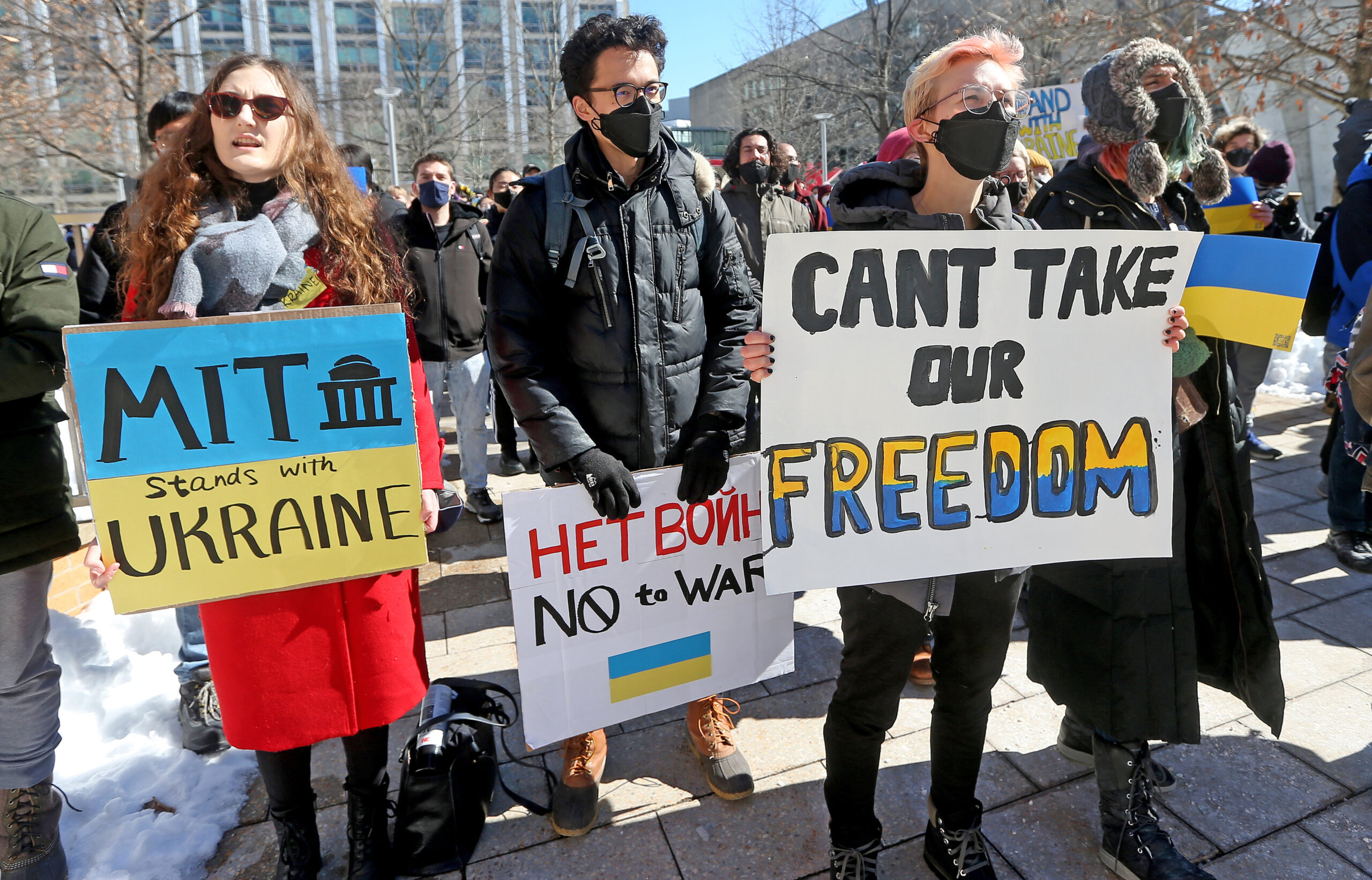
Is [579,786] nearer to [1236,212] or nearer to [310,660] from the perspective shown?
[310,660]

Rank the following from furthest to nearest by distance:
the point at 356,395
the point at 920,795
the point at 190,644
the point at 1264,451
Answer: the point at 1264,451 < the point at 190,644 < the point at 920,795 < the point at 356,395

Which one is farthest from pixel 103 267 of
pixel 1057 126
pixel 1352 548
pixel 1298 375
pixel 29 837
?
pixel 1298 375

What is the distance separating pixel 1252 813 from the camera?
2350 mm

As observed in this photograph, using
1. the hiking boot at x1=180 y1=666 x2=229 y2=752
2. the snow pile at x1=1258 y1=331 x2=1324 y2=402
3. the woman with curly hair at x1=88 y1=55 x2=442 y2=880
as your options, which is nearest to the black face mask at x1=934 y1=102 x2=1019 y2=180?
the woman with curly hair at x1=88 y1=55 x2=442 y2=880

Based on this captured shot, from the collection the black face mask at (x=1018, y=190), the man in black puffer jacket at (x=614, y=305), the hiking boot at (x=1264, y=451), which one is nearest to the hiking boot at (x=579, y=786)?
the man in black puffer jacket at (x=614, y=305)

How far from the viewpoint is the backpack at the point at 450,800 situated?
221cm

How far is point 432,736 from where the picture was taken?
2.34 metres

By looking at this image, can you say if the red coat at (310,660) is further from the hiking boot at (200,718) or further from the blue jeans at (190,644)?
the blue jeans at (190,644)

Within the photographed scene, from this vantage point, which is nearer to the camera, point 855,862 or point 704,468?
point 855,862

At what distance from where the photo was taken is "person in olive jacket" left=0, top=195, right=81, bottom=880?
2.02 meters

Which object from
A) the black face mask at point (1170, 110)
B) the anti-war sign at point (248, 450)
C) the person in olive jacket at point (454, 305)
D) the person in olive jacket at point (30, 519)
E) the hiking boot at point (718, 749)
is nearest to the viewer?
the anti-war sign at point (248, 450)

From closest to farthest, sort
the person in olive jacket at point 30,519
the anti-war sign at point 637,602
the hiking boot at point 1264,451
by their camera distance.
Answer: the person in olive jacket at point 30,519
the anti-war sign at point 637,602
the hiking boot at point 1264,451

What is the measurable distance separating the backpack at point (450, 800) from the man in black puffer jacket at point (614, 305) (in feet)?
0.73

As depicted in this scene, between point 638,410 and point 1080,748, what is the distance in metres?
1.75
